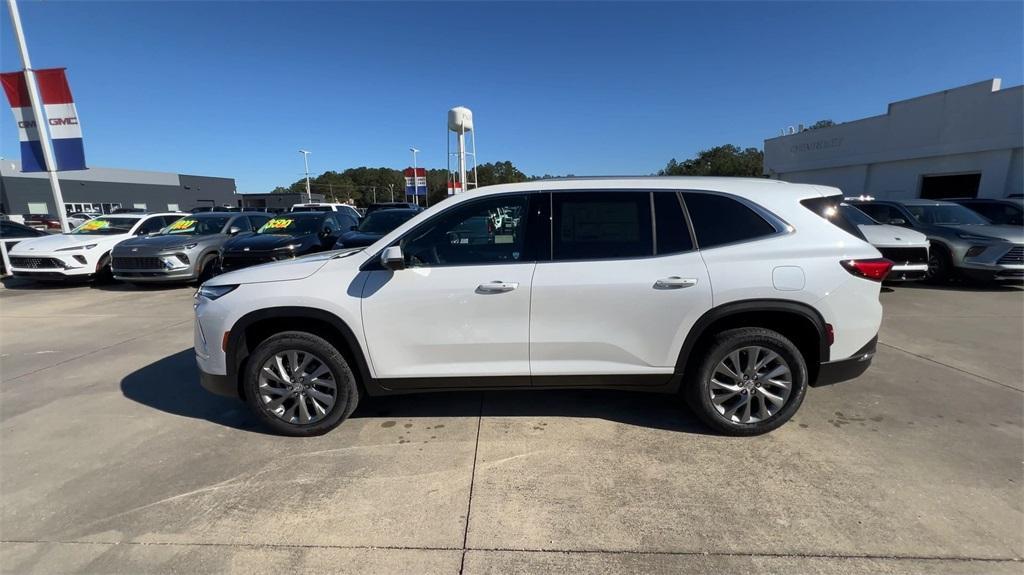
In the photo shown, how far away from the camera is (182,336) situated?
20.2 ft

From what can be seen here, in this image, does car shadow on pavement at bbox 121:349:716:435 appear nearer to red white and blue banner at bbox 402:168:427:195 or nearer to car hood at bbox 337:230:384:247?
car hood at bbox 337:230:384:247

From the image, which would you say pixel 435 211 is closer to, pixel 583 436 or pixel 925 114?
pixel 583 436

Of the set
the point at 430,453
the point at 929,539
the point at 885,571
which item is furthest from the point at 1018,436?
the point at 430,453

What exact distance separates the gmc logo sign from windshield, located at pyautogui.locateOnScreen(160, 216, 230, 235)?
393 cm

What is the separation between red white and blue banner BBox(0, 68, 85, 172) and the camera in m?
11.3

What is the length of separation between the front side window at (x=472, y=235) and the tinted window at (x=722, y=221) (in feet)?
3.91

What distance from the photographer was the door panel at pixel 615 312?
3121 millimetres

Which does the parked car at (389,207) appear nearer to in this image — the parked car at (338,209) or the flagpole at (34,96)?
the parked car at (338,209)

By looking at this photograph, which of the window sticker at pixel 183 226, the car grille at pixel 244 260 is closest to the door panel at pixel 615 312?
the car grille at pixel 244 260

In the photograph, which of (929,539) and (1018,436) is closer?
(929,539)

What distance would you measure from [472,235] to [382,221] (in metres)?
7.04

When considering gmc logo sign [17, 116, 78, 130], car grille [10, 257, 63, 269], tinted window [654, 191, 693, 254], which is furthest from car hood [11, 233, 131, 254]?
tinted window [654, 191, 693, 254]

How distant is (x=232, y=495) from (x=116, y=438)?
1485 millimetres

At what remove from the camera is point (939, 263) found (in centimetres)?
885
